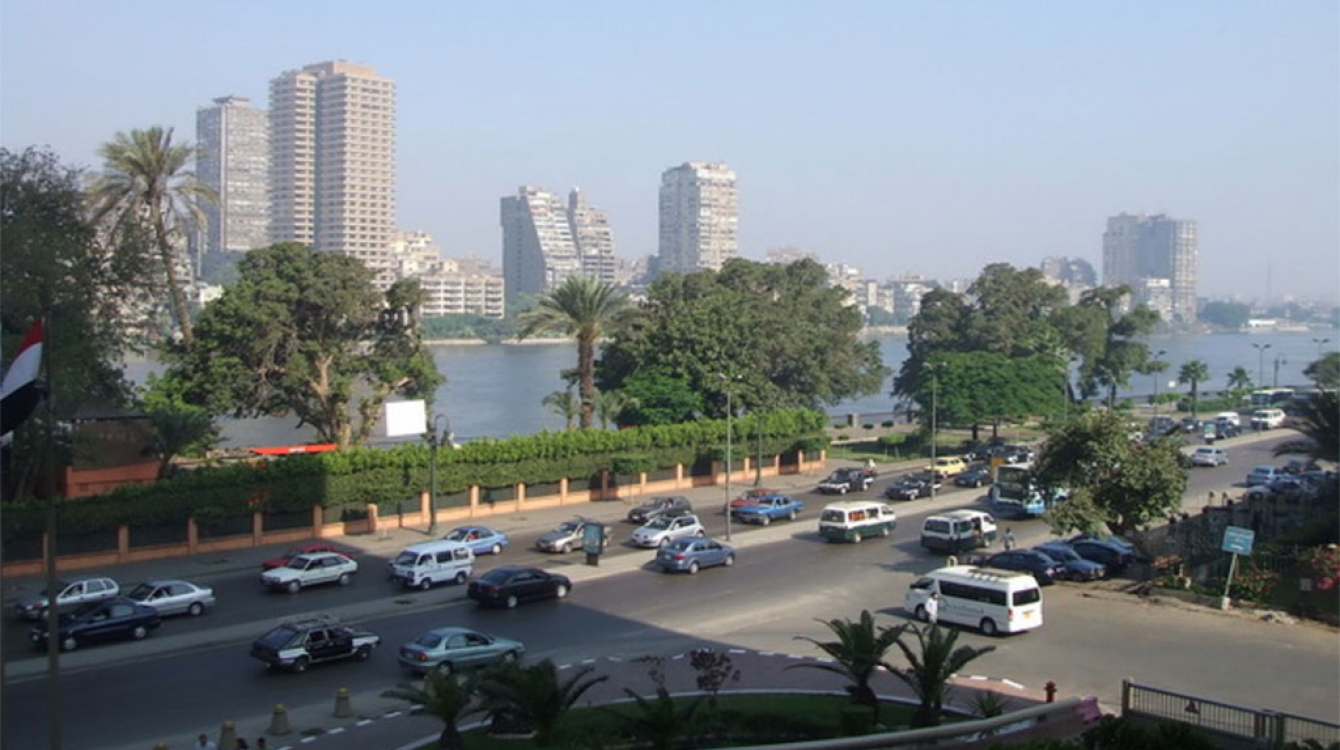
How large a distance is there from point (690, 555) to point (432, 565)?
6794 millimetres

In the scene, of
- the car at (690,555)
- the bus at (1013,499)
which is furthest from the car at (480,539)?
the bus at (1013,499)

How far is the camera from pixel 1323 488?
41.8 m

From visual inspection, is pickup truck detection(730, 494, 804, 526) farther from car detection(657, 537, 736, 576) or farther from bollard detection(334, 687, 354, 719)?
bollard detection(334, 687, 354, 719)

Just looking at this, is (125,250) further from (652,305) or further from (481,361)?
(481,361)

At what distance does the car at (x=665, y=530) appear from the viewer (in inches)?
1487

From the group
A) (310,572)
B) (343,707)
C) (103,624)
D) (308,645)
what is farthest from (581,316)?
(343,707)

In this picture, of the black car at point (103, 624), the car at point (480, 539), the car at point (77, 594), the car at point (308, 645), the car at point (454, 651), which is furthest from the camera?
the car at point (480, 539)

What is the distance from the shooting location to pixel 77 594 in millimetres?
28688

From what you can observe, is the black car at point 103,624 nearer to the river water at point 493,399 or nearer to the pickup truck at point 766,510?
the pickup truck at point 766,510

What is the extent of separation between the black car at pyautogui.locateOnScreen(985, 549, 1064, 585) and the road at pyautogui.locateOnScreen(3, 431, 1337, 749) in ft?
1.69

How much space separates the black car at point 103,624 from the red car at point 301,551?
5.50 m

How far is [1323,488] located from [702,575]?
72.3ft

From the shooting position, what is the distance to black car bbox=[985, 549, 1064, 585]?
32.1 m

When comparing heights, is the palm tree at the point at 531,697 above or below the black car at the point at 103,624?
above
